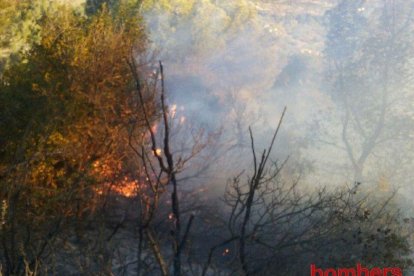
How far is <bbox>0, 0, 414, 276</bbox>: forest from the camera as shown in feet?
16.7

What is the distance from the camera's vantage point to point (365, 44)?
2966cm

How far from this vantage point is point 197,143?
1417 centimetres

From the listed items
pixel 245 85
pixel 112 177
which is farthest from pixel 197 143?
pixel 245 85

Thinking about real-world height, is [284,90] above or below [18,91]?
above

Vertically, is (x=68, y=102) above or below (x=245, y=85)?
below

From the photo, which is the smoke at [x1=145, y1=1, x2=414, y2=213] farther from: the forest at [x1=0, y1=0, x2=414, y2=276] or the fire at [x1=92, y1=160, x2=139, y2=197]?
the fire at [x1=92, y1=160, x2=139, y2=197]

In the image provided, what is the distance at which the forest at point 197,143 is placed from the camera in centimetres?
510

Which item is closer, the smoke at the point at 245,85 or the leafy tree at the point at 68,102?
the leafy tree at the point at 68,102

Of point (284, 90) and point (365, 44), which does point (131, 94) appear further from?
point (284, 90)

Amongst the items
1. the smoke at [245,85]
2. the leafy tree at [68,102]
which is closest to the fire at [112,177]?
the leafy tree at [68,102]

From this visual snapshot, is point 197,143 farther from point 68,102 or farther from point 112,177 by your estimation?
point 68,102

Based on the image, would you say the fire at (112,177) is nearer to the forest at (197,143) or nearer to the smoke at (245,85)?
the forest at (197,143)

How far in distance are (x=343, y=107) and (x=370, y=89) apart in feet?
6.96

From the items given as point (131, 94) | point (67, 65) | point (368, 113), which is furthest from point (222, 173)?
point (368, 113)
